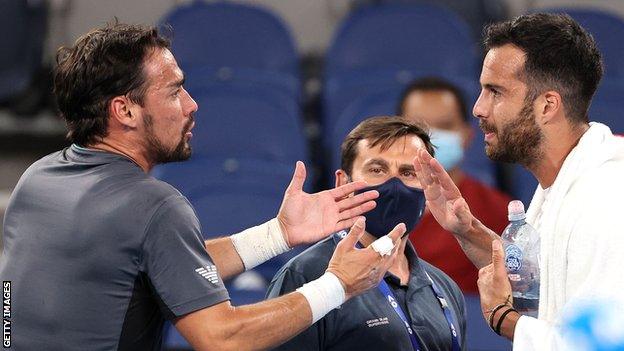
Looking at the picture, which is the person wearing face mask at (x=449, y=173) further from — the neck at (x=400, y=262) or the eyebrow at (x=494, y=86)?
the eyebrow at (x=494, y=86)

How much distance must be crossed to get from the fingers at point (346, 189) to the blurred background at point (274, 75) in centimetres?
237

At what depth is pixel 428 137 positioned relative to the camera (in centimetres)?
361

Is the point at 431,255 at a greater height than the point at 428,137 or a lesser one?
lesser

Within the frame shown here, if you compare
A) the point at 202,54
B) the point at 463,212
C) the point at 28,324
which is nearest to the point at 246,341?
the point at 28,324

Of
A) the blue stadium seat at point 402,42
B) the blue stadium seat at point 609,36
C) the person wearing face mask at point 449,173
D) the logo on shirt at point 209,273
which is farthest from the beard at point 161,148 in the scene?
the blue stadium seat at point 609,36

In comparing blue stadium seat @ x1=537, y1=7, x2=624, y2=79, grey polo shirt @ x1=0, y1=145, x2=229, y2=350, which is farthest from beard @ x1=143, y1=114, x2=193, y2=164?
blue stadium seat @ x1=537, y1=7, x2=624, y2=79

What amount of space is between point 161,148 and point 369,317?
2.54 ft

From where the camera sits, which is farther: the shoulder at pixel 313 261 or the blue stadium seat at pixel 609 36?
the blue stadium seat at pixel 609 36

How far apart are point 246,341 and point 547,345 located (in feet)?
2.53

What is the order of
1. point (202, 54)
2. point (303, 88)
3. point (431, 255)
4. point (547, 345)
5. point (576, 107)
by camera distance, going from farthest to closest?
point (303, 88) < point (202, 54) < point (431, 255) < point (576, 107) < point (547, 345)

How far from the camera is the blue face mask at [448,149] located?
550 centimetres

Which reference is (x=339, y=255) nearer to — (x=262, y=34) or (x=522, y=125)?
(x=522, y=125)

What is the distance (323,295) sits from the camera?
298 centimetres

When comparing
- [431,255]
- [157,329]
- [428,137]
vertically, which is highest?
[428,137]
